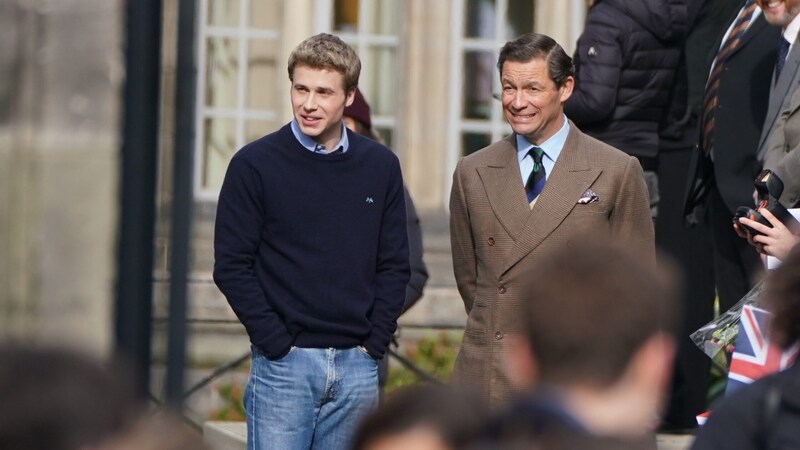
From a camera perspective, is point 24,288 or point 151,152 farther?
point 24,288

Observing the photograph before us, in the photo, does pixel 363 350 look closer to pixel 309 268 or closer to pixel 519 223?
pixel 309 268

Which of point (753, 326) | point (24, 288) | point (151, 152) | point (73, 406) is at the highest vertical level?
point (151, 152)

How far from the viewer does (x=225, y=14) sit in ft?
33.3

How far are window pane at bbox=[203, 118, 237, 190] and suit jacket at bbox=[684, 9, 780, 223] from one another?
4.24 metres

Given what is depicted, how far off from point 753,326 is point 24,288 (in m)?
6.47

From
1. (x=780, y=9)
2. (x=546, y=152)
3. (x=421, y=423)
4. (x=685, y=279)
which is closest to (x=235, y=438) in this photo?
(x=685, y=279)

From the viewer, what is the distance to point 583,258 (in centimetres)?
291

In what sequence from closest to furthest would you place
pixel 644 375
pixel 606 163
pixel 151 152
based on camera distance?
pixel 644 375 < pixel 151 152 < pixel 606 163

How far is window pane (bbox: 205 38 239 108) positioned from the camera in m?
10.2

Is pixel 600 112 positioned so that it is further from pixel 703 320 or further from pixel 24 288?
pixel 24 288

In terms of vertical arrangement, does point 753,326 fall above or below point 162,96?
below

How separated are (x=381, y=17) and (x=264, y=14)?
2.39 ft

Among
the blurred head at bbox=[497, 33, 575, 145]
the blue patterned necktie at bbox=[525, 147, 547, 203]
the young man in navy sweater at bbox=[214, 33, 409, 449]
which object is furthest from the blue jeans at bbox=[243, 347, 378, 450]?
the blurred head at bbox=[497, 33, 575, 145]

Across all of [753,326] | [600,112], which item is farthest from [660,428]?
[753,326]
